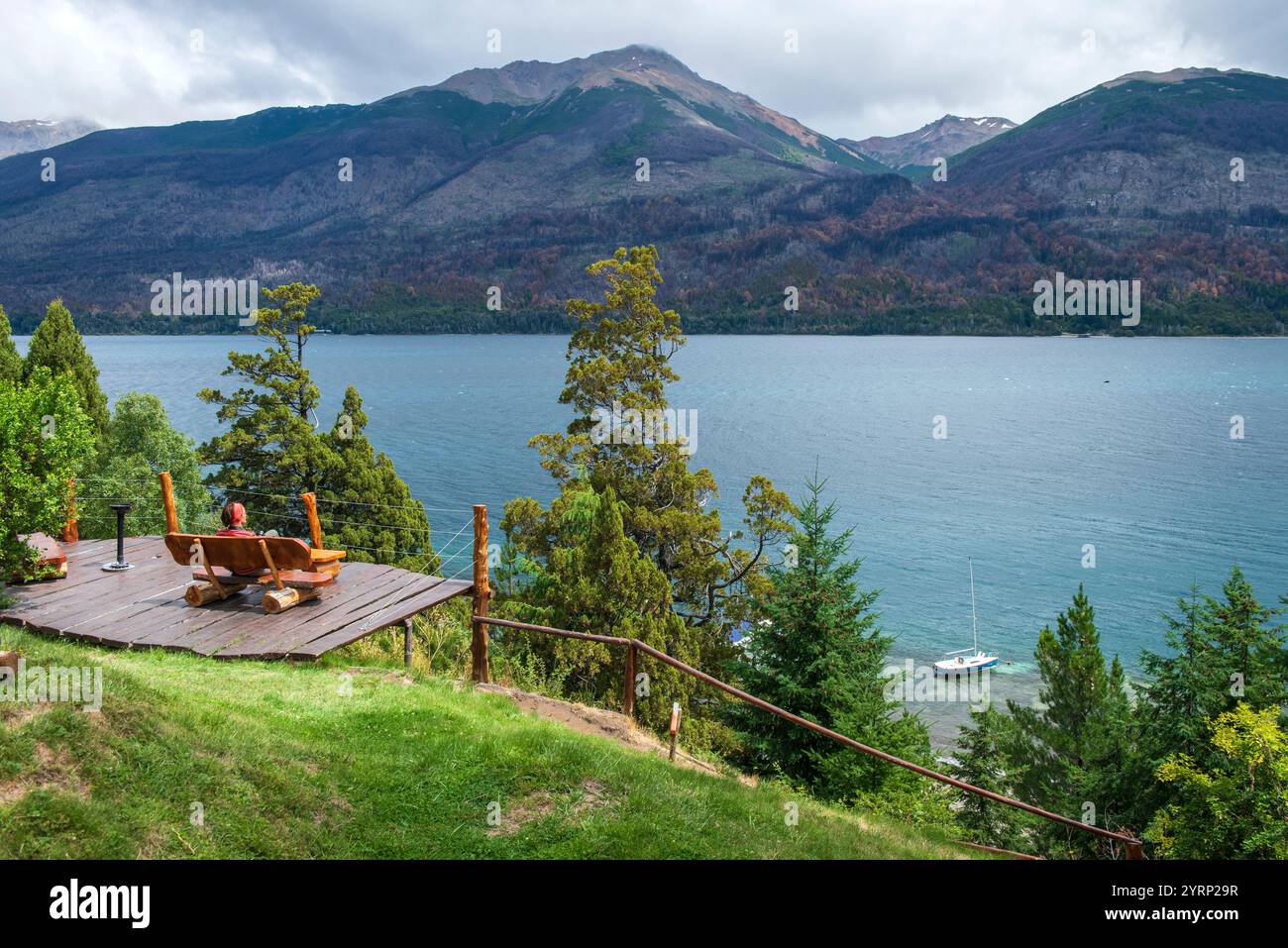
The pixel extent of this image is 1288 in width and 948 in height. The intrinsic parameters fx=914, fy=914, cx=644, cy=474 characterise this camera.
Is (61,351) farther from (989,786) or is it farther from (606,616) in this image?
(989,786)

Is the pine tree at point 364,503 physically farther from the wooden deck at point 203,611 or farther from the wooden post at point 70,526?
the wooden deck at point 203,611

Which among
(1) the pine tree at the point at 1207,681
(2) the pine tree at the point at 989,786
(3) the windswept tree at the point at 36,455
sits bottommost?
(2) the pine tree at the point at 989,786

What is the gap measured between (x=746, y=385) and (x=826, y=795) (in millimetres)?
131078

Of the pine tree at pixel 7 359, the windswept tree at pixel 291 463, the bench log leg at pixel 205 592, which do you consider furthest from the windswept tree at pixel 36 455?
the windswept tree at pixel 291 463

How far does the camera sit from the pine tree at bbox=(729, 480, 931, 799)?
16625 mm

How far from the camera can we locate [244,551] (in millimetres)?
12406

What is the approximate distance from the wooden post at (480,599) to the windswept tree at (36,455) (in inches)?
203

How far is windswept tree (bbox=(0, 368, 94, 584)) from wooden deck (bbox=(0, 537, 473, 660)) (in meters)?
1.00

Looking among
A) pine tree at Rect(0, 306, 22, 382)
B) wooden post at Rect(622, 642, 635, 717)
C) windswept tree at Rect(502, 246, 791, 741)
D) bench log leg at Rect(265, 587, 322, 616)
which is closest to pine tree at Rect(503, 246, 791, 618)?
windswept tree at Rect(502, 246, 791, 741)

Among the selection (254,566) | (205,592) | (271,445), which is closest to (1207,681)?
(254,566)

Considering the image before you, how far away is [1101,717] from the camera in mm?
35062

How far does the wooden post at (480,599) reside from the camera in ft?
40.2
